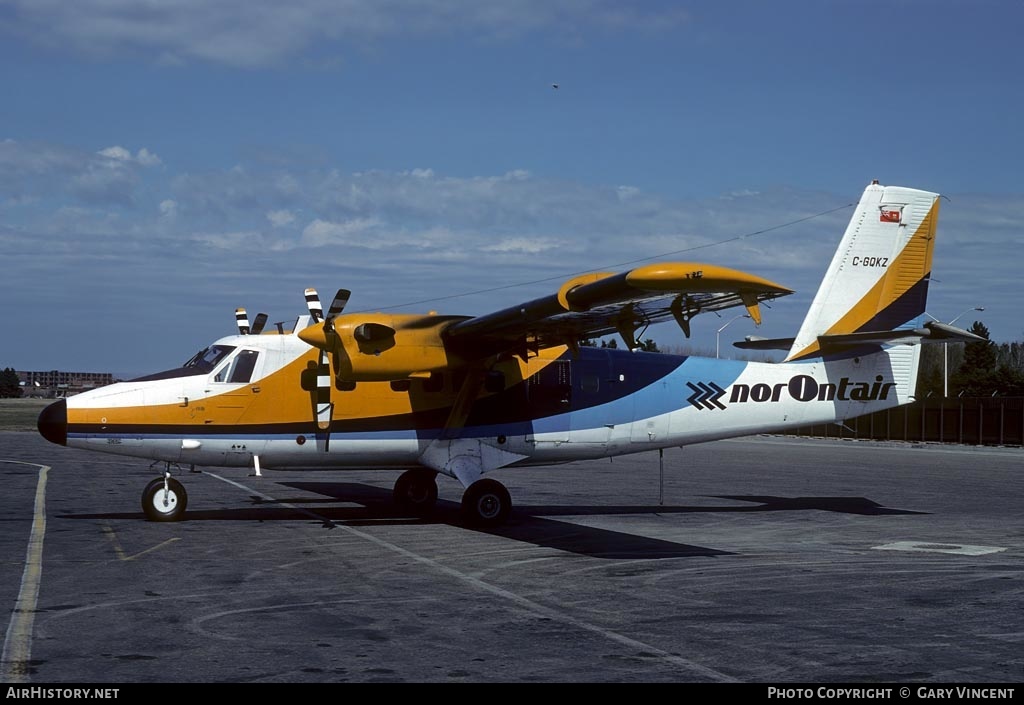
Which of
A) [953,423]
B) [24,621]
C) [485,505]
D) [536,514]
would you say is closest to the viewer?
[24,621]

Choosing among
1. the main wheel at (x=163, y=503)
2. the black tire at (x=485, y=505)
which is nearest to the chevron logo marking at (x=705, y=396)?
the black tire at (x=485, y=505)

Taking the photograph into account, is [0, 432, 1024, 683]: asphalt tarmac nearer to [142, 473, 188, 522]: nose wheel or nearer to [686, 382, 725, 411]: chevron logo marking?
[142, 473, 188, 522]: nose wheel

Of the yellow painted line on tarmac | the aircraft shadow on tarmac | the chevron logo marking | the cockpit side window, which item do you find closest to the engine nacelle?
the cockpit side window

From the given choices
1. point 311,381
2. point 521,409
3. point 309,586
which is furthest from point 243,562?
point 521,409

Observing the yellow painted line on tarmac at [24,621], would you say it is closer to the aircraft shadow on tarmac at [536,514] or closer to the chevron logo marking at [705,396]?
the aircraft shadow on tarmac at [536,514]

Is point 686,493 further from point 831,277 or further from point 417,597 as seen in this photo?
point 417,597

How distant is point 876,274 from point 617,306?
27.5 feet

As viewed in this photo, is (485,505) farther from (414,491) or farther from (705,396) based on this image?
(705,396)

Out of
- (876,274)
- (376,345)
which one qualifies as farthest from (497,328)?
(876,274)

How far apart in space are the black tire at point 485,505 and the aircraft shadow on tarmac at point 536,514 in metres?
0.24

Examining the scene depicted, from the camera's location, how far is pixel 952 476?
115ft

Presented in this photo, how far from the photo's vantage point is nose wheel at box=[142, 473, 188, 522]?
1912 centimetres

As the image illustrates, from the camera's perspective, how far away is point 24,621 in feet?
33.7

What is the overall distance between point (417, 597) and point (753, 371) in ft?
39.1
